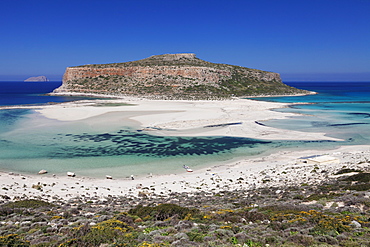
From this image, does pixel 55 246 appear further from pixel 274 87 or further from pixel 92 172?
pixel 274 87

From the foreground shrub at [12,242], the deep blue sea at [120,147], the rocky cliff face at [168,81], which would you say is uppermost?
the rocky cliff face at [168,81]

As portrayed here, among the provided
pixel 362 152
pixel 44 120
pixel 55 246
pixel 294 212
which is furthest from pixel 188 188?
pixel 44 120

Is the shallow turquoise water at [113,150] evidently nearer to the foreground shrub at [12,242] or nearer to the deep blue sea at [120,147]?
the deep blue sea at [120,147]

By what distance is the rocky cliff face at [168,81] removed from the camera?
10200cm

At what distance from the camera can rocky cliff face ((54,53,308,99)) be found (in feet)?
335

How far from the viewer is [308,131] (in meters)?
37.5

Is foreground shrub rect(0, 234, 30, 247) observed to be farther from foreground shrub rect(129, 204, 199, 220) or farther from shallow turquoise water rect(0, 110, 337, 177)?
shallow turquoise water rect(0, 110, 337, 177)

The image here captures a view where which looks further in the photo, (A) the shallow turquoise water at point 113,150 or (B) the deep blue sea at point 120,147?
(B) the deep blue sea at point 120,147

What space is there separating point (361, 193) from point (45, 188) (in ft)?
56.9

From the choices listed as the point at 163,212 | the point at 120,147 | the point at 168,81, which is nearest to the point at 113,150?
the point at 120,147

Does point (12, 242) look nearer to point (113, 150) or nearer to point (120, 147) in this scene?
point (113, 150)

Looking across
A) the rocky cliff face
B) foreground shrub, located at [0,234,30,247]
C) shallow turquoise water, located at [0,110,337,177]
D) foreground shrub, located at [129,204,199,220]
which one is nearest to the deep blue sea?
shallow turquoise water, located at [0,110,337,177]

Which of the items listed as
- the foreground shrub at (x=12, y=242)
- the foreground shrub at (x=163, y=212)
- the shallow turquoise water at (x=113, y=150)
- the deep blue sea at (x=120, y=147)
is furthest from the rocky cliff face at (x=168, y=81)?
the foreground shrub at (x=12, y=242)

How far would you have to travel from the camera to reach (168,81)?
10812cm
